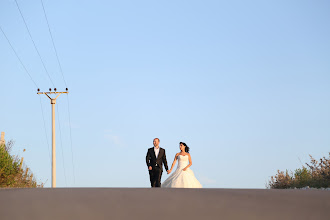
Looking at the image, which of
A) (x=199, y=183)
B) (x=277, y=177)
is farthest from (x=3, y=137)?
(x=199, y=183)

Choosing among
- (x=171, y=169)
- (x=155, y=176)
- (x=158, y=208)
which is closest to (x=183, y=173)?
(x=171, y=169)

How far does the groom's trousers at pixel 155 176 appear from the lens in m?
21.9

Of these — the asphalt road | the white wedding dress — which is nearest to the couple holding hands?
the white wedding dress

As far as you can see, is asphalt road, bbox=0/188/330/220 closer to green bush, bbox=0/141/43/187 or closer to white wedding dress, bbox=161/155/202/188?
white wedding dress, bbox=161/155/202/188

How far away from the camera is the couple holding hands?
71.9 feet

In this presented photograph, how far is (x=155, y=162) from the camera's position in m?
21.9

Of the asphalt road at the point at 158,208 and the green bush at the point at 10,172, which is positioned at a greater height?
the green bush at the point at 10,172

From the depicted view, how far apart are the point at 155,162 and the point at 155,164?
0.27 ft

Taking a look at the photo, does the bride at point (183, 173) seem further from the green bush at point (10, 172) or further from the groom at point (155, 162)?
the green bush at point (10, 172)

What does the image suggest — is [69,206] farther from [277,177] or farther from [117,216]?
[277,177]

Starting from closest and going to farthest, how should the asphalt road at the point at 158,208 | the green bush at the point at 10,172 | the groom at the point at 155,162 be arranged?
the asphalt road at the point at 158,208
the groom at the point at 155,162
the green bush at the point at 10,172

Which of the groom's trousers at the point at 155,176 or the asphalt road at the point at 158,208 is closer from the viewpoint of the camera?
the asphalt road at the point at 158,208

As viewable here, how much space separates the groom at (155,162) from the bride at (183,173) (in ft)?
4.36

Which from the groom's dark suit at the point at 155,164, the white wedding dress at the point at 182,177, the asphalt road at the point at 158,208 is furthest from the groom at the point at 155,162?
the asphalt road at the point at 158,208
